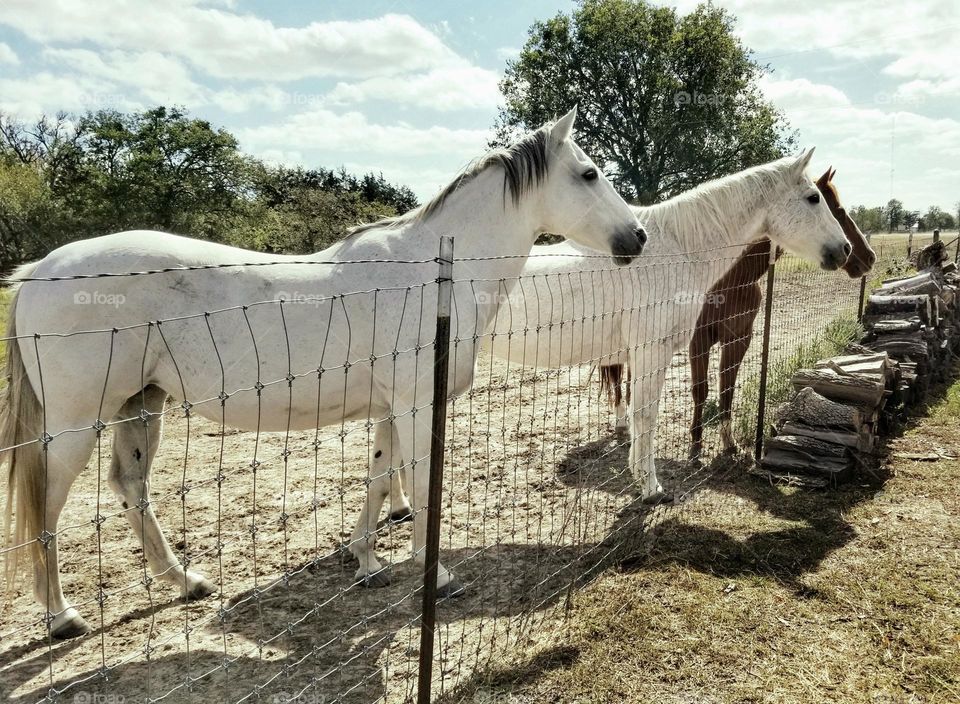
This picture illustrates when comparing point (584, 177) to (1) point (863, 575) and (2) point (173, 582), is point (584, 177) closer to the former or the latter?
(1) point (863, 575)

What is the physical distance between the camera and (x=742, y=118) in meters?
23.1

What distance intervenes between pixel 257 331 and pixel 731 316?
12.7 ft

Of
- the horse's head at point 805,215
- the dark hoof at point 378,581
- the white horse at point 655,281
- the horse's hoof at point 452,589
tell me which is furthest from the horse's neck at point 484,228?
→ the horse's head at point 805,215

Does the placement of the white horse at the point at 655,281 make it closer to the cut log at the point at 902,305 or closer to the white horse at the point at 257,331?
the white horse at the point at 257,331

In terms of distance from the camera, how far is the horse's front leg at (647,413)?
14.1ft


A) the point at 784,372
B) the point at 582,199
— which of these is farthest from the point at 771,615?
the point at 784,372

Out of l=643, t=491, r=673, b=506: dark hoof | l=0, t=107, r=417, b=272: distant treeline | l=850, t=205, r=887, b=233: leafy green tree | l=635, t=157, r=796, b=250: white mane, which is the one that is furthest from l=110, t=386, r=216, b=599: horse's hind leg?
l=850, t=205, r=887, b=233: leafy green tree

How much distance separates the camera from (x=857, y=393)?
494 cm

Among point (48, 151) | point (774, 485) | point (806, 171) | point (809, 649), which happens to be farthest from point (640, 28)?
point (48, 151)

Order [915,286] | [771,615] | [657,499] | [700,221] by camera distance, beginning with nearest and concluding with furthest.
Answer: [771,615], [657,499], [700,221], [915,286]

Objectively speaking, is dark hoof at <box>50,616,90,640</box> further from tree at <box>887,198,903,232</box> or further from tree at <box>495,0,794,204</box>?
tree at <box>887,198,903,232</box>

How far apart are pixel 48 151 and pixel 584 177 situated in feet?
116

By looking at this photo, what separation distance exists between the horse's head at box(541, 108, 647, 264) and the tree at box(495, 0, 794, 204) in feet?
65.7

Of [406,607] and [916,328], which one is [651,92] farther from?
[406,607]
